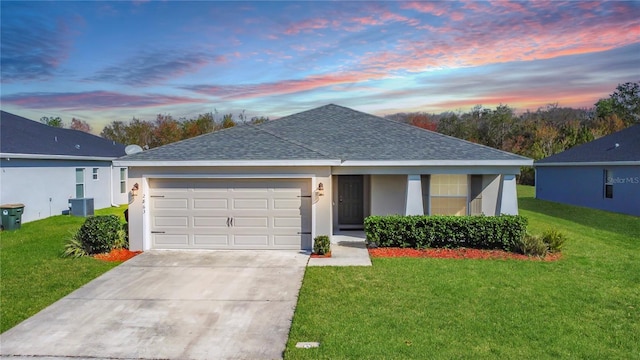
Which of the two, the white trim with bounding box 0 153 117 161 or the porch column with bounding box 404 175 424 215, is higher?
the white trim with bounding box 0 153 117 161

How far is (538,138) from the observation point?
4728 centimetres

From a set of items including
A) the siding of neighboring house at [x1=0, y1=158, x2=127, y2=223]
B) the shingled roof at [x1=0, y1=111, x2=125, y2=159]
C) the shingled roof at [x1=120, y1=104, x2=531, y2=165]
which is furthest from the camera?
the shingled roof at [x1=0, y1=111, x2=125, y2=159]

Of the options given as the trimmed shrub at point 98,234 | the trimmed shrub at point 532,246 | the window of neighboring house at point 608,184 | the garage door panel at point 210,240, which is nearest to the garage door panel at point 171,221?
the garage door panel at point 210,240

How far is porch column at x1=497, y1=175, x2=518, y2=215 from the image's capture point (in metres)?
13.3

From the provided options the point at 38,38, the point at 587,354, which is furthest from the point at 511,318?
the point at 38,38

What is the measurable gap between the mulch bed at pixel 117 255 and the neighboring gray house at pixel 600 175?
67.4 feet

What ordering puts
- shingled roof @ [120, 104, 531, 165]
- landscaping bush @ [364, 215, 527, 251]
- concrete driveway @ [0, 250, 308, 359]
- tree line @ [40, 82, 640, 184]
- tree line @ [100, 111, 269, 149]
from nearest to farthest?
concrete driveway @ [0, 250, 308, 359] → landscaping bush @ [364, 215, 527, 251] → shingled roof @ [120, 104, 531, 165] → tree line @ [100, 111, 269, 149] → tree line @ [40, 82, 640, 184]

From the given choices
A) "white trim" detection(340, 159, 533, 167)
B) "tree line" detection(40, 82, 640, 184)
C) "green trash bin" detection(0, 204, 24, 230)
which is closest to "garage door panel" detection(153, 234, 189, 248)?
"white trim" detection(340, 159, 533, 167)

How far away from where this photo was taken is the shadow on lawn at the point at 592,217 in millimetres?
15916

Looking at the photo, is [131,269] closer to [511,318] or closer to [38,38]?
[511,318]

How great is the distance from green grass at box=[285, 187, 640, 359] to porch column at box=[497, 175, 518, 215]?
7.36ft

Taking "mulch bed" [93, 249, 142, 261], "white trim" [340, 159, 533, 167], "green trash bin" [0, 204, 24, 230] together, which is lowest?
"mulch bed" [93, 249, 142, 261]

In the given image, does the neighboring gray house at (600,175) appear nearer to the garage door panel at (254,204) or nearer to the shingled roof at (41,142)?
the garage door panel at (254,204)

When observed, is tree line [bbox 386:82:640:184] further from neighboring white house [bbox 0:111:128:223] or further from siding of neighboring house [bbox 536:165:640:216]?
neighboring white house [bbox 0:111:128:223]
